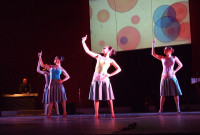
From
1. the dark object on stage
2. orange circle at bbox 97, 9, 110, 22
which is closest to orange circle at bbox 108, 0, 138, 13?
orange circle at bbox 97, 9, 110, 22

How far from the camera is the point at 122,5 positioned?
855 centimetres

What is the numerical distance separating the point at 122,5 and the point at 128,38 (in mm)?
1068

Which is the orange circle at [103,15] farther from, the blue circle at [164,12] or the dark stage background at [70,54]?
the blue circle at [164,12]

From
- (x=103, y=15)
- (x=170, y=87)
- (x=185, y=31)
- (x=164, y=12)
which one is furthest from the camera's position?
(x=103, y=15)

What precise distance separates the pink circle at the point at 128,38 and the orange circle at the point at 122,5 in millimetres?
621

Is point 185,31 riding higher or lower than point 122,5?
lower

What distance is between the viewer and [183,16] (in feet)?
25.3

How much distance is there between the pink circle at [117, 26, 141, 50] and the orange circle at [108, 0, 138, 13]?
0.62 m

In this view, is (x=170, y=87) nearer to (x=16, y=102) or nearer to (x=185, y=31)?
(x=185, y=31)

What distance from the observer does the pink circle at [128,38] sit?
27.4 ft

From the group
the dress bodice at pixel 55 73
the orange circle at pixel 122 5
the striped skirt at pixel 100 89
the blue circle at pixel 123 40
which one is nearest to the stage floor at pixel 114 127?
the striped skirt at pixel 100 89

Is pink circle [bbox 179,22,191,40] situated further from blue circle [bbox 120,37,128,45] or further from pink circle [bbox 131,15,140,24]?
blue circle [bbox 120,37,128,45]

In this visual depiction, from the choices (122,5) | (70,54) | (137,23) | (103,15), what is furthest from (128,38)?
(70,54)

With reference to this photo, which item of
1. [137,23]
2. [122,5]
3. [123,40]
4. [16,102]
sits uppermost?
[122,5]
